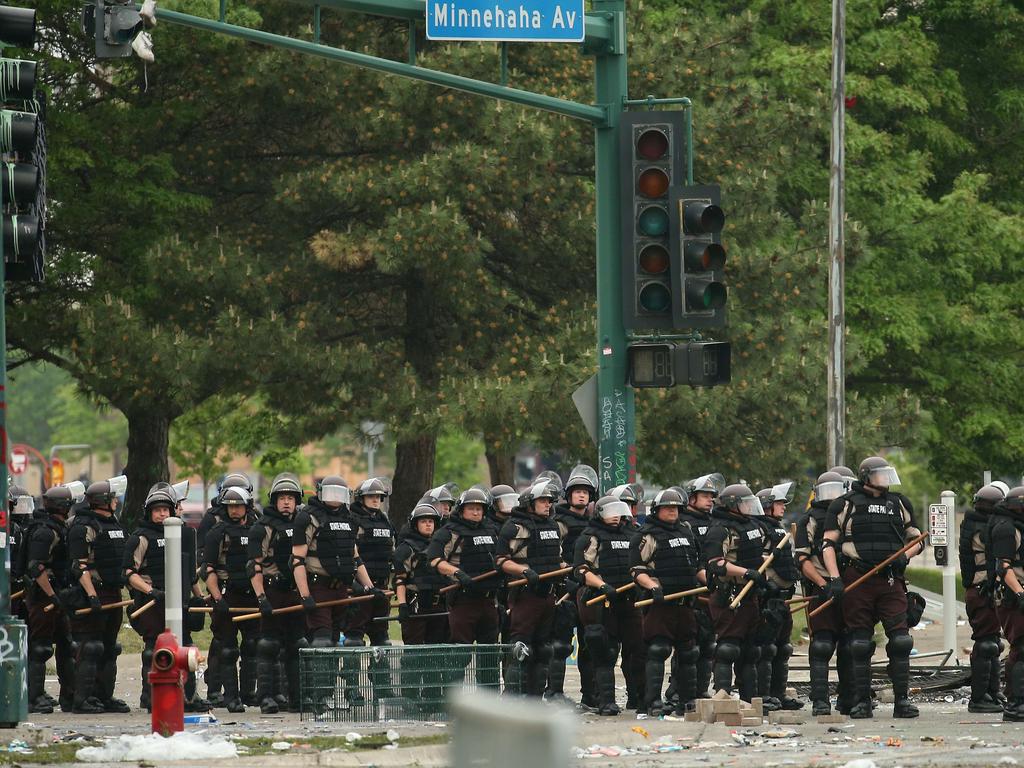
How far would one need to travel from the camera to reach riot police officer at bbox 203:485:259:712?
17.2 meters

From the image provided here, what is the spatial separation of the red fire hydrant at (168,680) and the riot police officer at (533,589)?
3461mm

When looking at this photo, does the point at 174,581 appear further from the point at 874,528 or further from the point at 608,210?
the point at 874,528

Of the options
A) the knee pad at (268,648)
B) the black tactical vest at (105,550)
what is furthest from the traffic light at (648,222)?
the black tactical vest at (105,550)

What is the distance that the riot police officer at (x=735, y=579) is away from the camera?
15.8m

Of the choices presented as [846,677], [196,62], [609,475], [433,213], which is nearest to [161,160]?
[196,62]

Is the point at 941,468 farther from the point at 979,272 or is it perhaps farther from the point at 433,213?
the point at 433,213

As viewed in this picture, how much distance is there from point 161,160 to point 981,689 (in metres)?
16.2

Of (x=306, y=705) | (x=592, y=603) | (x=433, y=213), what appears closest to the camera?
(x=306, y=705)

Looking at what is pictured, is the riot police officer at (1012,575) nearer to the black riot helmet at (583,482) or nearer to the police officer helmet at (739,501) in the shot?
the police officer helmet at (739,501)

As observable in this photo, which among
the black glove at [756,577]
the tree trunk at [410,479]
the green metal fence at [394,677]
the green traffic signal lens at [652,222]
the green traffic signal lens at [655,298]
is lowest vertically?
the green metal fence at [394,677]

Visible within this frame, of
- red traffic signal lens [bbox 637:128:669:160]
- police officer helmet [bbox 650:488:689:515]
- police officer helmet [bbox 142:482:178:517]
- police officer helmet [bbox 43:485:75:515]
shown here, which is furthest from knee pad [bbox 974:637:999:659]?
police officer helmet [bbox 43:485:75:515]

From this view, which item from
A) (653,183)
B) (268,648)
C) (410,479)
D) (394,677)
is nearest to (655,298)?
(653,183)

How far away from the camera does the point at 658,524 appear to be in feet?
52.6

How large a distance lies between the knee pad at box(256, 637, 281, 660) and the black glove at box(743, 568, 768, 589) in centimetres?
379
